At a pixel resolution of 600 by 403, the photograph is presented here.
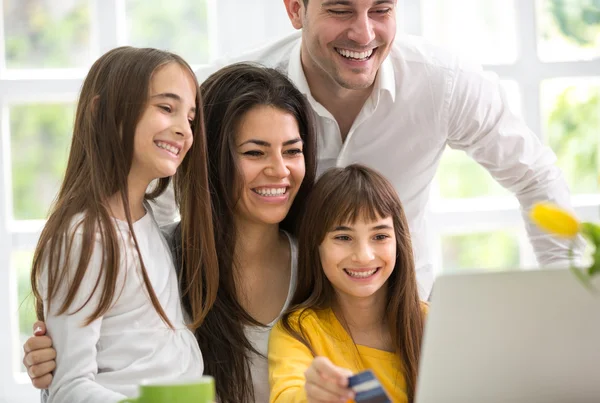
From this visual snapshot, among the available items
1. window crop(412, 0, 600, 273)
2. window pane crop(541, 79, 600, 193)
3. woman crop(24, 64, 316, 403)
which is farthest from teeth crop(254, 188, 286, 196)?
window pane crop(541, 79, 600, 193)

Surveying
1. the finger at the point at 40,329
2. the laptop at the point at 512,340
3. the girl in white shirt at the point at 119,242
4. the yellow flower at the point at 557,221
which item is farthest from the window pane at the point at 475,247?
the yellow flower at the point at 557,221

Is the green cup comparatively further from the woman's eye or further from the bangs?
the woman's eye

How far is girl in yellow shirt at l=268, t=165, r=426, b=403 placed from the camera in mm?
1729

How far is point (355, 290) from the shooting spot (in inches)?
69.9

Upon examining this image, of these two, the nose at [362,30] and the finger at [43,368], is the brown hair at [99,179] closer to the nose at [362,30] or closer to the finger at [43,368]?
the finger at [43,368]

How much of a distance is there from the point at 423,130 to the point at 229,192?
67 centimetres

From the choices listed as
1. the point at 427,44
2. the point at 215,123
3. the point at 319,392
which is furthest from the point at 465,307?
the point at 427,44

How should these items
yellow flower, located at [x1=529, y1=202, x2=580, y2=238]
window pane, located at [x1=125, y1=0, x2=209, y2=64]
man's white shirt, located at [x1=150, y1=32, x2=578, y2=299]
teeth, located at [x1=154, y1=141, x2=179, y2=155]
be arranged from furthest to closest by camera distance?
window pane, located at [x1=125, y1=0, x2=209, y2=64] < man's white shirt, located at [x1=150, y1=32, x2=578, y2=299] < teeth, located at [x1=154, y1=141, x2=179, y2=155] < yellow flower, located at [x1=529, y1=202, x2=580, y2=238]

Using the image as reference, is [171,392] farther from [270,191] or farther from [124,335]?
[270,191]

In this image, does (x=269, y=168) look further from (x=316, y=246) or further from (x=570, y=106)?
(x=570, y=106)

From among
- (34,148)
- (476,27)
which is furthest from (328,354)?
(476,27)

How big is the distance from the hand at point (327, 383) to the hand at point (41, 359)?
19.8 inches

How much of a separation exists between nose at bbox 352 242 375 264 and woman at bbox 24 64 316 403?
19 cm

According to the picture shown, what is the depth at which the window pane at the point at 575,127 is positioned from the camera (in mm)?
3079
